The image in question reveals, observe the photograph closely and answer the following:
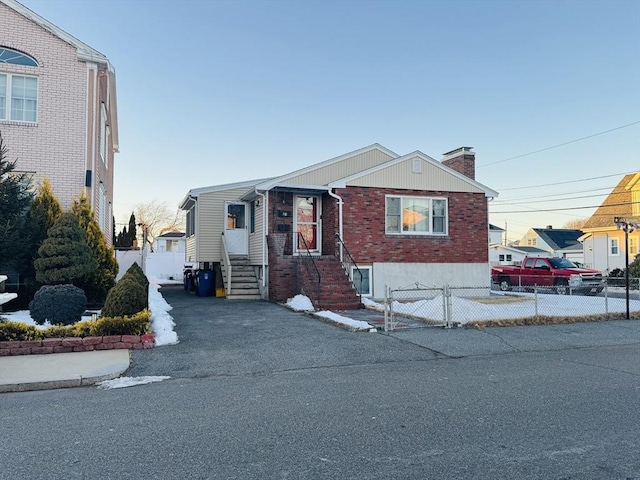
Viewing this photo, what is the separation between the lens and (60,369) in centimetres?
717

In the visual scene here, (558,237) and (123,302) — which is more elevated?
(558,237)

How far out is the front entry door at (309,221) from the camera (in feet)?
58.2

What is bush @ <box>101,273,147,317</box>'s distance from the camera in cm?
941

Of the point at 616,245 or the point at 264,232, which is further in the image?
the point at 616,245

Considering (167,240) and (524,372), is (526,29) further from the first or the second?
(167,240)

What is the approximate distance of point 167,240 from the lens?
145 ft

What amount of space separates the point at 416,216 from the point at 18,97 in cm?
1299

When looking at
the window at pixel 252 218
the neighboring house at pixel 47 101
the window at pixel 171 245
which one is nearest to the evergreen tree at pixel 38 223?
the neighboring house at pixel 47 101

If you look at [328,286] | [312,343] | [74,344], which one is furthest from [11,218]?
[328,286]

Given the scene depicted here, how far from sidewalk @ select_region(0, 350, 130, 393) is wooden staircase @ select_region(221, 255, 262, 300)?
8894mm

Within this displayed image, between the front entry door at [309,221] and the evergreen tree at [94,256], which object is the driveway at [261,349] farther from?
the front entry door at [309,221]

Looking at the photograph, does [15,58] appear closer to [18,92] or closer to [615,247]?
[18,92]

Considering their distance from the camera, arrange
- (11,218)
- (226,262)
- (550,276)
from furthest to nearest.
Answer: (550,276)
(226,262)
(11,218)

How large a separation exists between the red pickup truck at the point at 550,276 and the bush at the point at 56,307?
696 inches
